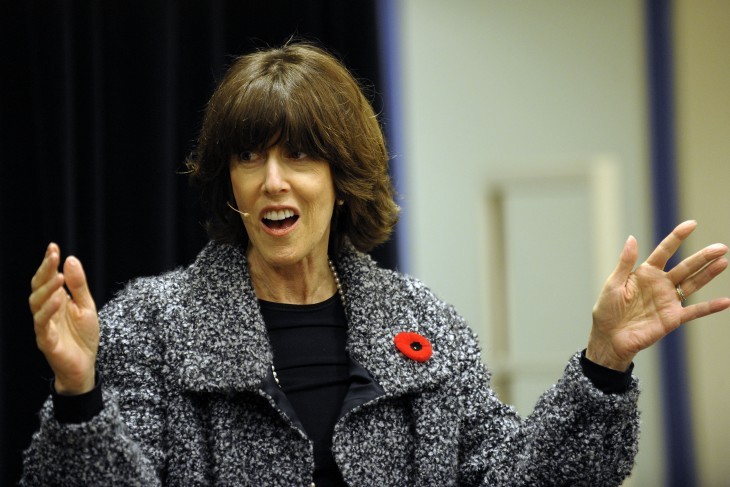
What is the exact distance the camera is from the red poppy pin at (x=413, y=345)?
1.62 meters

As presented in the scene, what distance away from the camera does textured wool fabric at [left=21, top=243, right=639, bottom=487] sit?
58.0 inches

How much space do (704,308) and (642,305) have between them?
0.31 ft

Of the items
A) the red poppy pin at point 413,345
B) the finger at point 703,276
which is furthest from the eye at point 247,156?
the finger at point 703,276

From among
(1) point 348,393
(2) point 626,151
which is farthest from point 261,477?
(2) point 626,151

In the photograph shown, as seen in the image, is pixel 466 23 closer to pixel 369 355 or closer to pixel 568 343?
pixel 568 343

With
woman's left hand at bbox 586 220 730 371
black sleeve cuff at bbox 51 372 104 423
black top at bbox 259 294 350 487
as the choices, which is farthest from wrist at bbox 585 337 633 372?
black sleeve cuff at bbox 51 372 104 423

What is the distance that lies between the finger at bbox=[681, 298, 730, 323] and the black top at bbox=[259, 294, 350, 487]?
55 centimetres

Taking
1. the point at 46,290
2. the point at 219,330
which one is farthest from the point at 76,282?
the point at 219,330

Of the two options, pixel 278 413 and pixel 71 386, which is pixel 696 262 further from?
pixel 71 386

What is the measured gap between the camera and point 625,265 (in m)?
1.44

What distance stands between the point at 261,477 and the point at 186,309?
0.97 ft

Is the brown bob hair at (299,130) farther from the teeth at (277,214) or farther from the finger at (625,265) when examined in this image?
the finger at (625,265)

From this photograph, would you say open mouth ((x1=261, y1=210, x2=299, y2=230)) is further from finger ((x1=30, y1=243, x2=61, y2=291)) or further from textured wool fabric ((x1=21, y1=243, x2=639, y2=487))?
finger ((x1=30, y1=243, x2=61, y2=291))

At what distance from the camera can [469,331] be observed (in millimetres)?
1718
